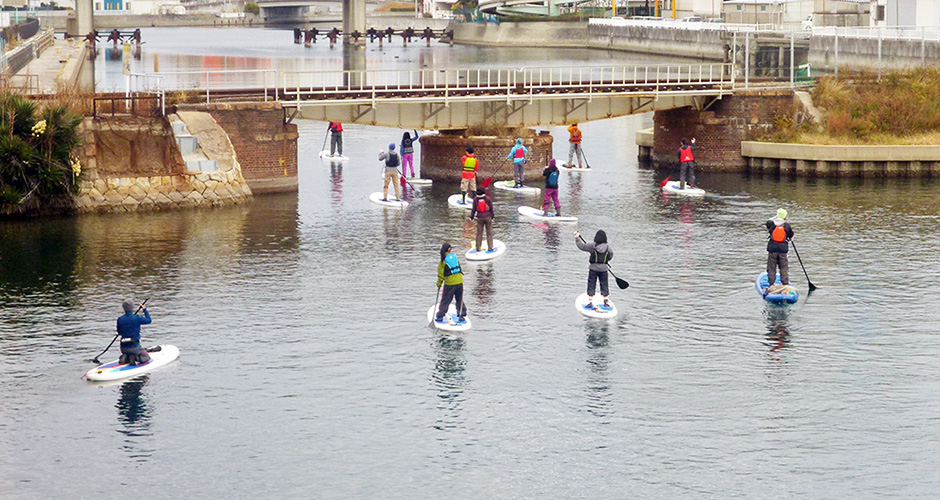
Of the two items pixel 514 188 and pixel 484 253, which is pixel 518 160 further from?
pixel 484 253

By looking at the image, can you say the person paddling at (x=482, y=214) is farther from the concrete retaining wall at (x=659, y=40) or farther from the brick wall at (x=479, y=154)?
the concrete retaining wall at (x=659, y=40)

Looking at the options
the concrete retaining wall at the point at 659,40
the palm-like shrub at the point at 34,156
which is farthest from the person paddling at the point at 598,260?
the concrete retaining wall at the point at 659,40

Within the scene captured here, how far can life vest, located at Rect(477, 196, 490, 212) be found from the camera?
3791 centimetres

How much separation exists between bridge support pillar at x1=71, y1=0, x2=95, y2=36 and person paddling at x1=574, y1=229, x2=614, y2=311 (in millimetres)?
133382

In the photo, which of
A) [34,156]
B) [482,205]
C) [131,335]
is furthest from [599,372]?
[34,156]

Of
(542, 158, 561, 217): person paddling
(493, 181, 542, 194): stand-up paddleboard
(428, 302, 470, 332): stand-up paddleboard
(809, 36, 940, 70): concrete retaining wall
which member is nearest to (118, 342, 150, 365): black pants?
(428, 302, 470, 332): stand-up paddleboard

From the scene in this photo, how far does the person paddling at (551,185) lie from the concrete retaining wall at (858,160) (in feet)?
58.6

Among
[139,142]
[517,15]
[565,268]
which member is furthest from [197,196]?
[517,15]

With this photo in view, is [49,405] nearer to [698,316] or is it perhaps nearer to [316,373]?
[316,373]

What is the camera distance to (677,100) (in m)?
63.4

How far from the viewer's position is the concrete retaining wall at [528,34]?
16012cm

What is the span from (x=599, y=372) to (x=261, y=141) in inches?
1080

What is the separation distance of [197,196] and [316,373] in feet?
73.7

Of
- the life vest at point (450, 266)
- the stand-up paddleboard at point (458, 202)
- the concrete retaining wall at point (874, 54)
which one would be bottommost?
the stand-up paddleboard at point (458, 202)
